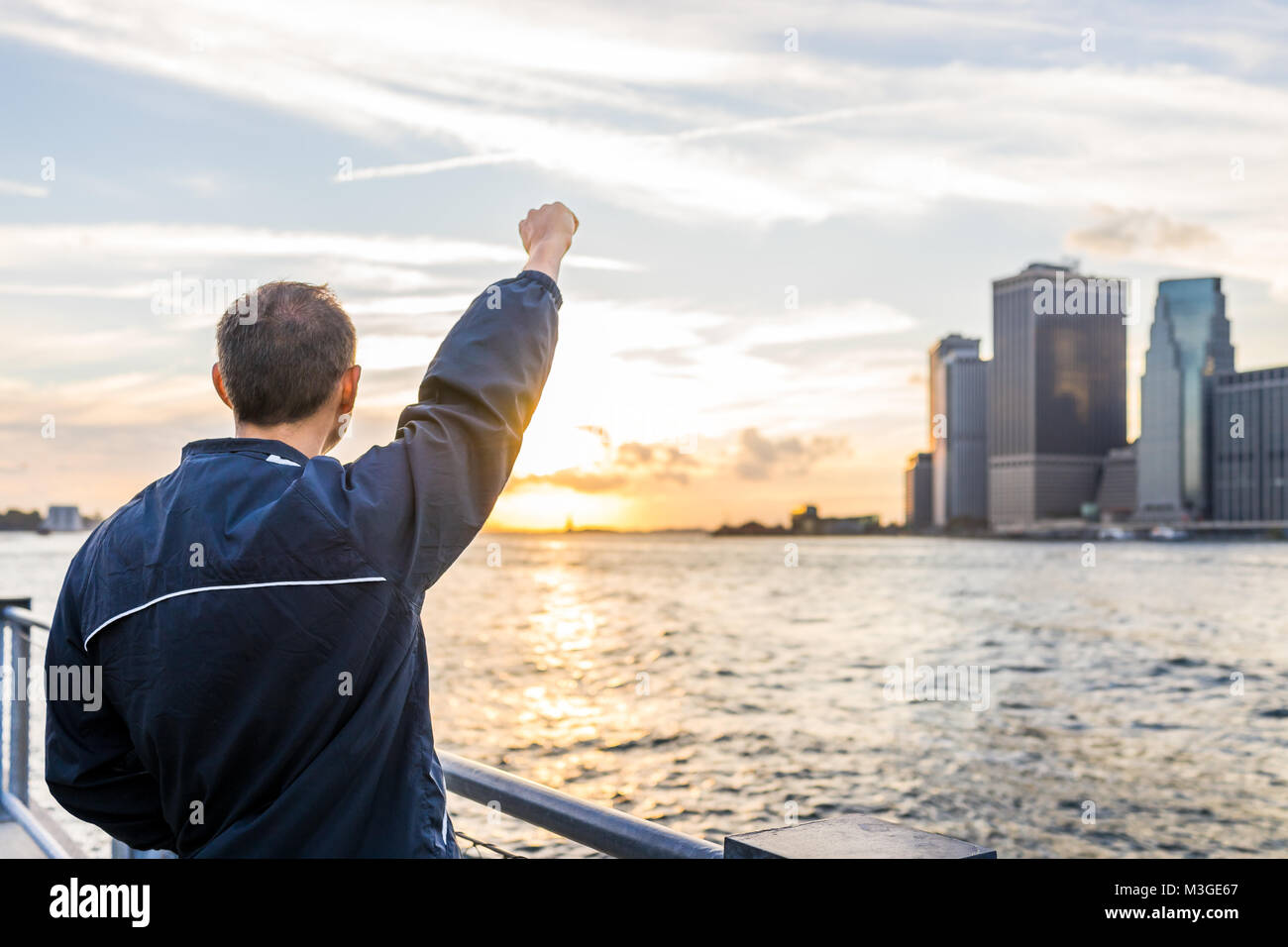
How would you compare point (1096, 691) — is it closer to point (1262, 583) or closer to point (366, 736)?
point (366, 736)

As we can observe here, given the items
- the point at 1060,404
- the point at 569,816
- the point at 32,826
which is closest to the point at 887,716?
the point at 32,826

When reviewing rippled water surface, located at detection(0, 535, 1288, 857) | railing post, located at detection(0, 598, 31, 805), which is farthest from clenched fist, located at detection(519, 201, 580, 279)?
rippled water surface, located at detection(0, 535, 1288, 857)

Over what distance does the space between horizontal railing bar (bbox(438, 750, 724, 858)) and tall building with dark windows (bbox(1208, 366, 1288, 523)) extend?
6863 inches

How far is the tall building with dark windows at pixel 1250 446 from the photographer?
6152 inches

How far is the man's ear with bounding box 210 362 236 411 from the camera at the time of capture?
71.1 inches

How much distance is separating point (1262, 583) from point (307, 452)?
9998cm

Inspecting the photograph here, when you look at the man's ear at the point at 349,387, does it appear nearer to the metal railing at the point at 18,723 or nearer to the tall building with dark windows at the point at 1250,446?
the metal railing at the point at 18,723

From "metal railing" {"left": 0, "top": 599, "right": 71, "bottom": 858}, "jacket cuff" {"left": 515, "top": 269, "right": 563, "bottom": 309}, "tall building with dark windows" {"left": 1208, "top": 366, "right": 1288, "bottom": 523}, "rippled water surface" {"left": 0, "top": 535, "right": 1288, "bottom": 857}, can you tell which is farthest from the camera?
"tall building with dark windows" {"left": 1208, "top": 366, "right": 1288, "bottom": 523}

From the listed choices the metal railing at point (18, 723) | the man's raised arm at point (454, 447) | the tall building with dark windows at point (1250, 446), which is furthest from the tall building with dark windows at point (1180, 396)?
the man's raised arm at point (454, 447)

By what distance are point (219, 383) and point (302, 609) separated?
19.7 inches

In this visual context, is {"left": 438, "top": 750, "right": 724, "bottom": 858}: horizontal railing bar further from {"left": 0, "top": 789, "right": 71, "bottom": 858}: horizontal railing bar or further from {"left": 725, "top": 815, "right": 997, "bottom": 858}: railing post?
{"left": 0, "top": 789, "right": 71, "bottom": 858}: horizontal railing bar
